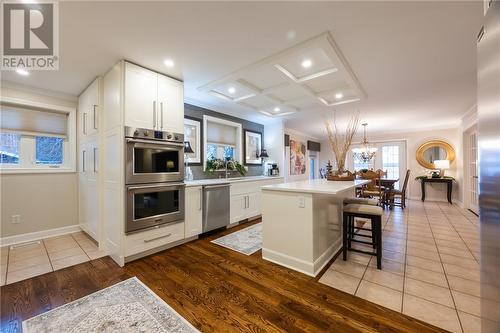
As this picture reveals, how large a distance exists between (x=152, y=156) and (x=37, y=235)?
8.39ft

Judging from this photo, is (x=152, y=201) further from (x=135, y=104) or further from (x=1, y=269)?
(x=1, y=269)

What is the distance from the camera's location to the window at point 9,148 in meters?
3.11

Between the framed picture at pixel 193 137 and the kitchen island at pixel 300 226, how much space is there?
6.56 ft

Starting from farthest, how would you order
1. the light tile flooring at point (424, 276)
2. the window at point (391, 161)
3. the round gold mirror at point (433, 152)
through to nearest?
the window at point (391, 161) < the round gold mirror at point (433, 152) < the light tile flooring at point (424, 276)

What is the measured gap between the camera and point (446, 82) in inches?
123

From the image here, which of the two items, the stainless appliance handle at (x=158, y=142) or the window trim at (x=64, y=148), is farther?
the window trim at (x=64, y=148)

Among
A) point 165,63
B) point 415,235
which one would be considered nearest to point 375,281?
point 415,235

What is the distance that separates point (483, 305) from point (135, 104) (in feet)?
10.8

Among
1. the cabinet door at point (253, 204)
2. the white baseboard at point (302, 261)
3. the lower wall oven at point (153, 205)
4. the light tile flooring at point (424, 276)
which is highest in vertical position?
the lower wall oven at point (153, 205)

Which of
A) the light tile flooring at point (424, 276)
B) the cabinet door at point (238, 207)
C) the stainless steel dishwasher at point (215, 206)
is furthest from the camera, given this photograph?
the cabinet door at point (238, 207)

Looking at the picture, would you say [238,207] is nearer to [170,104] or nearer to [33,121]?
[170,104]

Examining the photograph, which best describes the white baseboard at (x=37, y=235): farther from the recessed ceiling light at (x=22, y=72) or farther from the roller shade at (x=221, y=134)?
the roller shade at (x=221, y=134)

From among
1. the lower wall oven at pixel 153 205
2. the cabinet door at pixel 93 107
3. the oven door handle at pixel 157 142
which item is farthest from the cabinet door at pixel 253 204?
the cabinet door at pixel 93 107

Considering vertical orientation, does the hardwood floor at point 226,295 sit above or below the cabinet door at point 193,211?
below
